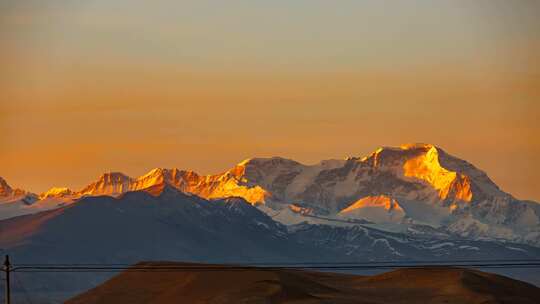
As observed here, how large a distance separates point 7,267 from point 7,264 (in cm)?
57

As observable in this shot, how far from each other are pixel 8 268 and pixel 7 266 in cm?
55

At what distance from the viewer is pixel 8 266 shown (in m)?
164

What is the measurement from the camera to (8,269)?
163m

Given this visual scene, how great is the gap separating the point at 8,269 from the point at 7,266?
3.86 feet

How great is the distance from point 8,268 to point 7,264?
741 mm

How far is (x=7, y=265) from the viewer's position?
164250mm

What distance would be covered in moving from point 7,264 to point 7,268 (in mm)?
1062

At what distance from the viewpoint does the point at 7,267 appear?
16375 centimetres

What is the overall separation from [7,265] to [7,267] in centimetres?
53

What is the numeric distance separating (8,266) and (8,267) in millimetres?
165

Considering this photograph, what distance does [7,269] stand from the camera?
16275cm

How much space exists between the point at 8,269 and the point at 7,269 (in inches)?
10.1

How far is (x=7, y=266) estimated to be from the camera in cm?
16412

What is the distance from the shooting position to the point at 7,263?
164m
